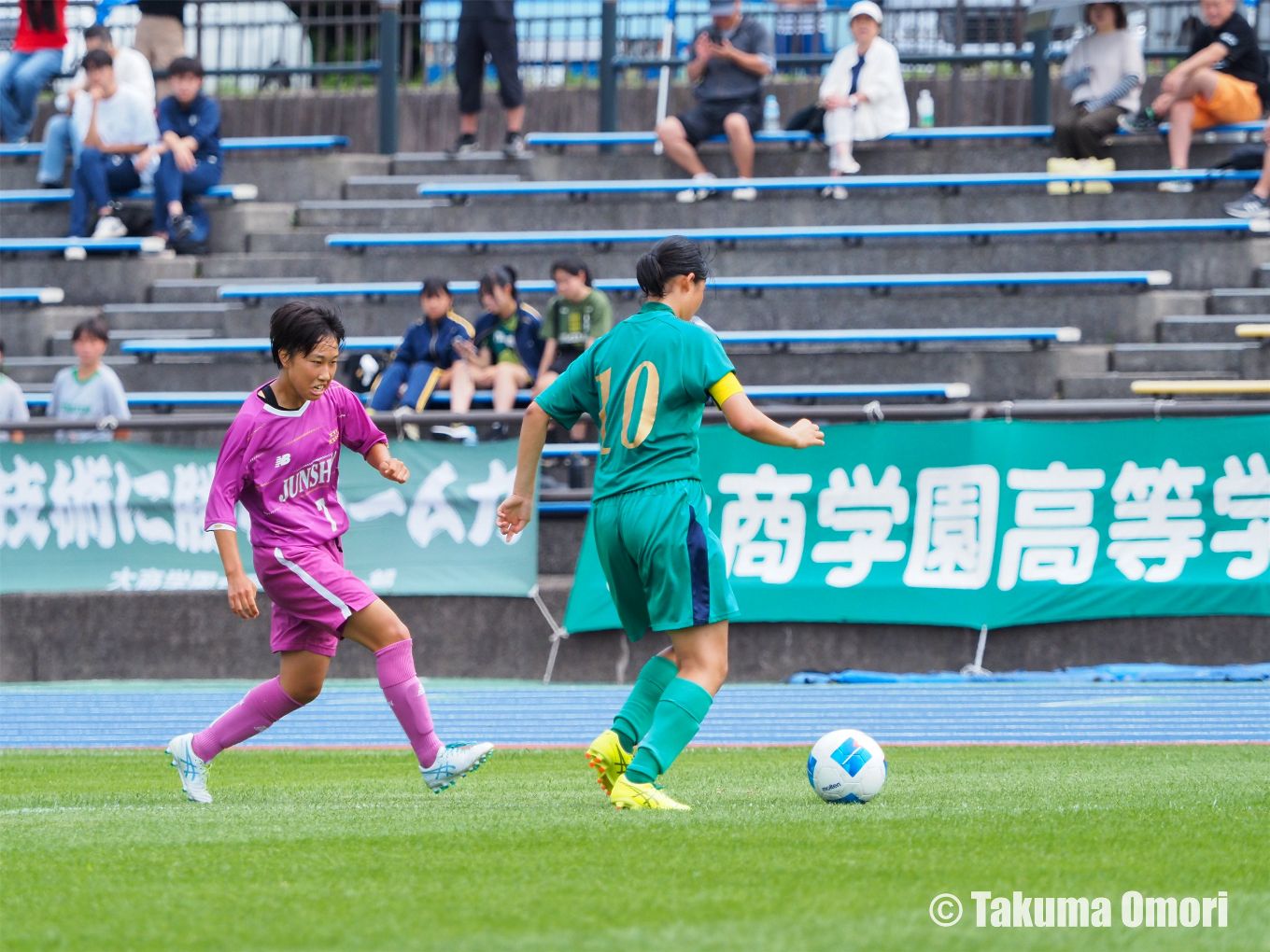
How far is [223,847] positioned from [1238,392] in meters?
10.1

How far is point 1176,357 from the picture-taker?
47.4 ft

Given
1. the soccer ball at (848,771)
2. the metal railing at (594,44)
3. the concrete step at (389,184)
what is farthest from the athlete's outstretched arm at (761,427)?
the metal railing at (594,44)

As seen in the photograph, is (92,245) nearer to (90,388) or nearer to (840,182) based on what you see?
(90,388)

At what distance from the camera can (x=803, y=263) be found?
1612cm

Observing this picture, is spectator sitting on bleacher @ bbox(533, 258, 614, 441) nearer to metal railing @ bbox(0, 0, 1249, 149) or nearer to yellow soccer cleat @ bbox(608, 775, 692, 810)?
metal railing @ bbox(0, 0, 1249, 149)

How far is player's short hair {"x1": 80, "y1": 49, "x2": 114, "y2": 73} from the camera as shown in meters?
17.0

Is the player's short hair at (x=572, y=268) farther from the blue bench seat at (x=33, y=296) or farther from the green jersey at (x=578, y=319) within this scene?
the blue bench seat at (x=33, y=296)

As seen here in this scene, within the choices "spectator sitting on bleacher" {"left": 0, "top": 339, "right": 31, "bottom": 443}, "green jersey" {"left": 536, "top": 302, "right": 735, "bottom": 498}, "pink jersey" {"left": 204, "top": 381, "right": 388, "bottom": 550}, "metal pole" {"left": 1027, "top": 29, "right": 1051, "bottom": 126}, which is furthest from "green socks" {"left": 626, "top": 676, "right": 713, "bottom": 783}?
"metal pole" {"left": 1027, "top": 29, "right": 1051, "bottom": 126}

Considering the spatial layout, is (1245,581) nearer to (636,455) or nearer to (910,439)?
(910,439)

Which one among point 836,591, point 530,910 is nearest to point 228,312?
point 836,591

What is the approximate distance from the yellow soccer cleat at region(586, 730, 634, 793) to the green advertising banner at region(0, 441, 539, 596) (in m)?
6.78

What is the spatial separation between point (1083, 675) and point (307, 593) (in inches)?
292

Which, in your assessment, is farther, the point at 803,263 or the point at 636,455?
the point at 803,263

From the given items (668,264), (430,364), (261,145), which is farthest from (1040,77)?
(668,264)
